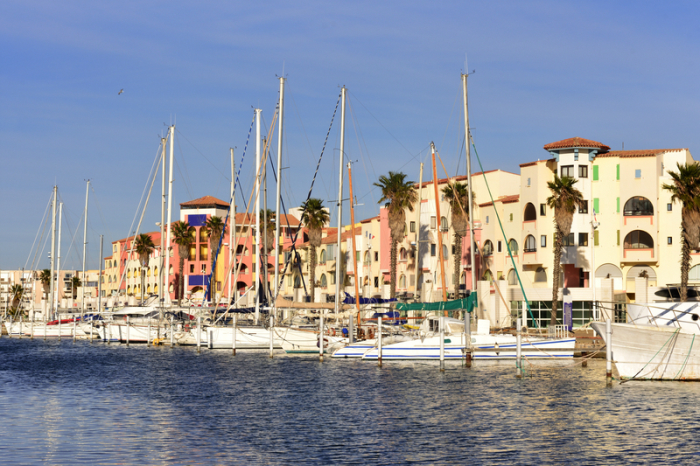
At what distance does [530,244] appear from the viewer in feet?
255

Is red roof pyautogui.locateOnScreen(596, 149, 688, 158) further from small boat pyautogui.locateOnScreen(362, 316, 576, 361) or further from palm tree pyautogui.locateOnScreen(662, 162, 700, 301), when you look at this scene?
small boat pyautogui.locateOnScreen(362, 316, 576, 361)

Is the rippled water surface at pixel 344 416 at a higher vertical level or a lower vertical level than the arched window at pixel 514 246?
lower

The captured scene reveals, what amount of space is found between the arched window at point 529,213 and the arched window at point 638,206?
8.12 metres

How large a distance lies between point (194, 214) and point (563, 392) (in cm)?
10224

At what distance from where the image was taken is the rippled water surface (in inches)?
909

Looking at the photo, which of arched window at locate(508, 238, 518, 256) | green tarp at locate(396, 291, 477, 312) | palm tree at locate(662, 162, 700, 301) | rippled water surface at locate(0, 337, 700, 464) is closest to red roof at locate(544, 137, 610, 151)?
arched window at locate(508, 238, 518, 256)

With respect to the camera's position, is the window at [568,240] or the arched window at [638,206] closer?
the arched window at [638,206]

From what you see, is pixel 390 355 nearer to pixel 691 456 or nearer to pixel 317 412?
pixel 317 412

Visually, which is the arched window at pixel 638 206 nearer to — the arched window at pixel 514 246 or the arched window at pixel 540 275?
the arched window at pixel 540 275

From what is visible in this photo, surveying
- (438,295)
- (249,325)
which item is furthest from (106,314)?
(438,295)

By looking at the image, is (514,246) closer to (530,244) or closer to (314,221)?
(530,244)

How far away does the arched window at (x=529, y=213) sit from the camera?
77.7 metres

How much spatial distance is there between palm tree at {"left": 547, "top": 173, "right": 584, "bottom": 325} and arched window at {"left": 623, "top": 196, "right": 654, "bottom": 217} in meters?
6.70

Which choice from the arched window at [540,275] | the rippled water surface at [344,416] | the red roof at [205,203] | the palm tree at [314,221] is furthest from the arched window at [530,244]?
the red roof at [205,203]
